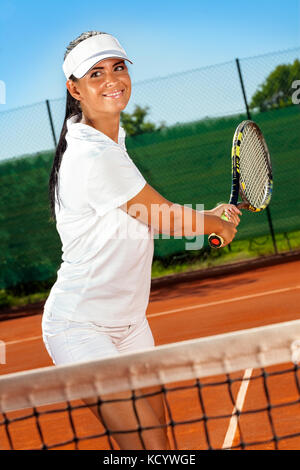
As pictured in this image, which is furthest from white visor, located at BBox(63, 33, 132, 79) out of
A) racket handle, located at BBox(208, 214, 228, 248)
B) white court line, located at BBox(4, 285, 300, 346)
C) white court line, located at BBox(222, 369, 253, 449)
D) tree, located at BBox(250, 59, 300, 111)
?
tree, located at BBox(250, 59, 300, 111)

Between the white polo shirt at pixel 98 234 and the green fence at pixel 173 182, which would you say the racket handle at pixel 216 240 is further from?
the green fence at pixel 173 182

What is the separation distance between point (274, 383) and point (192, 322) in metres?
2.18

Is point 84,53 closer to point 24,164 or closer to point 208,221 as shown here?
point 208,221

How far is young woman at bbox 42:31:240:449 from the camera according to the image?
182 cm

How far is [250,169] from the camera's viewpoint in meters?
A: 3.28

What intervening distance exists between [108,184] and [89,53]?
0.42 meters

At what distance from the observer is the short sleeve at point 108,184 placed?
1811 mm

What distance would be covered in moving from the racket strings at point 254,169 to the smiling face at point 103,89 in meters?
1.14

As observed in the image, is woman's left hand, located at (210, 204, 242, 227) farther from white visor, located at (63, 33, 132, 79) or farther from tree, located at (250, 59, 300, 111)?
tree, located at (250, 59, 300, 111)

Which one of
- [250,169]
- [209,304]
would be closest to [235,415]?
[250,169]

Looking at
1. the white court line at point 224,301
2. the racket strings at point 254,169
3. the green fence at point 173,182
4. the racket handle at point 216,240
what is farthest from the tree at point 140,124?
the racket handle at point 216,240

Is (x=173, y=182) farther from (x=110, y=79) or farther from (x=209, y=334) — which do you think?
(x=110, y=79)

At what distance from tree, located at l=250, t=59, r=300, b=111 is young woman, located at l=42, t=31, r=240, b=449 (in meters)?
6.92

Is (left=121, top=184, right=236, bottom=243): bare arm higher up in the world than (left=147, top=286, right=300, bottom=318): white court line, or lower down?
higher up
